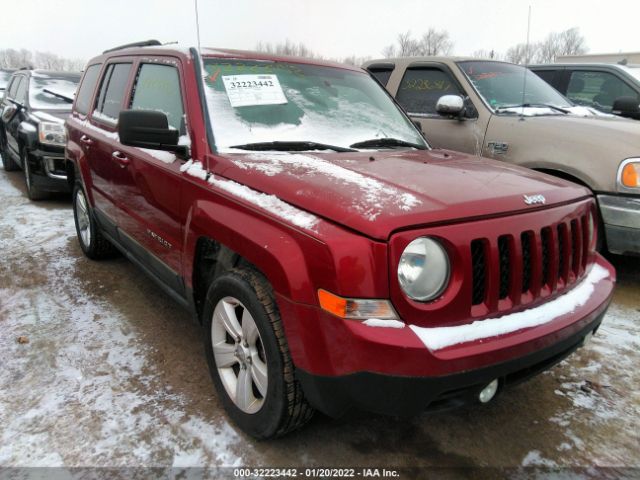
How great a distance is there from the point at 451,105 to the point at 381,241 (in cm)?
313

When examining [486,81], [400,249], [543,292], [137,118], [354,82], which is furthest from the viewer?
[486,81]

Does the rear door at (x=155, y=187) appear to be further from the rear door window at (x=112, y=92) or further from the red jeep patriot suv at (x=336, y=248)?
the rear door window at (x=112, y=92)

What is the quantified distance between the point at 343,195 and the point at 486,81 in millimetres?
3622

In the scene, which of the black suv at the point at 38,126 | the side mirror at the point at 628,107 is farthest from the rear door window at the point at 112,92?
the side mirror at the point at 628,107

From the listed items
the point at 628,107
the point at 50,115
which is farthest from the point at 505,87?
the point at 50,115

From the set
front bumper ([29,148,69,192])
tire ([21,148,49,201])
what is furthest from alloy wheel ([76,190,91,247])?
tire ([21,148,49,201])

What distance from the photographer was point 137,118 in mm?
2447

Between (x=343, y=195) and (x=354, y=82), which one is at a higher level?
(x=354, y=82)

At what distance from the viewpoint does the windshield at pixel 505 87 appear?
467 centimetres

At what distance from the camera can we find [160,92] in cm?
304

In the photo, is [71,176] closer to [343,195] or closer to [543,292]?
[343,195]

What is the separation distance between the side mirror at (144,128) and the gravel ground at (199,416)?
1306 millimetres

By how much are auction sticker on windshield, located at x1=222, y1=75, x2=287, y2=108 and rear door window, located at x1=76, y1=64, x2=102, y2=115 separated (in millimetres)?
2105

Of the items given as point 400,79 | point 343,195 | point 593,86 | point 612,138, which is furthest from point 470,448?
point 593,86
